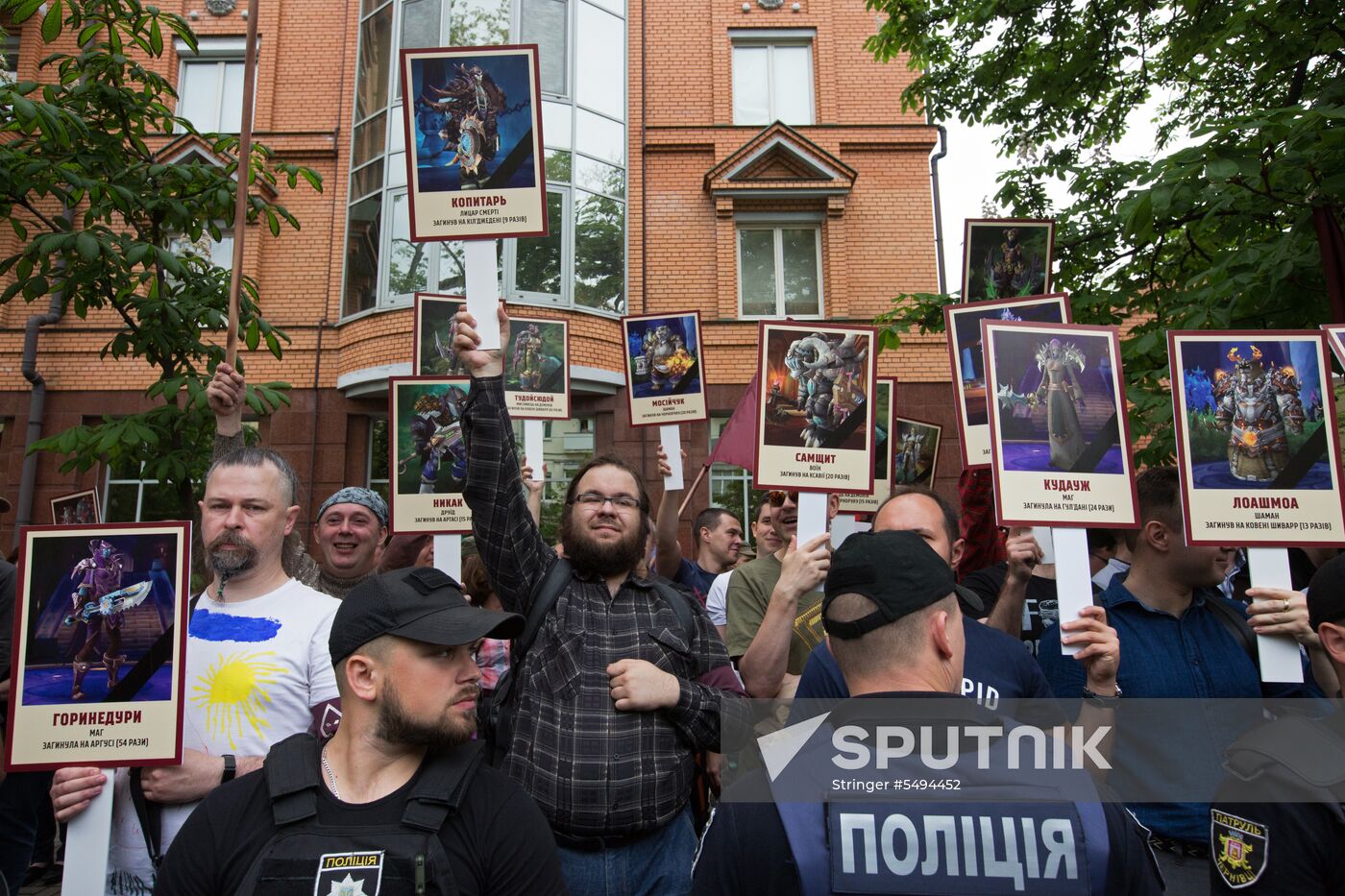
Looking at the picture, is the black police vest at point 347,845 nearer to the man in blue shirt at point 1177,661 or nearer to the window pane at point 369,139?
the man in blue shirt at point 1177,661

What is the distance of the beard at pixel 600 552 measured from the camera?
315 cm

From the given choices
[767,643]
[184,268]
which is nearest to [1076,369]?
[767,643]

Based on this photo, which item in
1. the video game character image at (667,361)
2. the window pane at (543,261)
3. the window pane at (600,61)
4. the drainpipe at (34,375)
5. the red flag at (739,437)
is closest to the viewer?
the red flag at (739,437)

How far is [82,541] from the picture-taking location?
261 centimetres

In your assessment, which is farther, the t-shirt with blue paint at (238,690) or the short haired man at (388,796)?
the t-shirt with blue paint at (238,690)

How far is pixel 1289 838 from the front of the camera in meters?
2.04

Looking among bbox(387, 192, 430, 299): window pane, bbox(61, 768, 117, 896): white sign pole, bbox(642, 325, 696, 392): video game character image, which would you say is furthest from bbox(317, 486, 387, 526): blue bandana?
bbox(387, 192, 430, 299): window pane

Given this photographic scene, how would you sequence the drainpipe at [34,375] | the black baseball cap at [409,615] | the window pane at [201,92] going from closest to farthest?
the black baseball cap at [409,615] → the drainpipe at [34,375] → the window pane at [201,92]

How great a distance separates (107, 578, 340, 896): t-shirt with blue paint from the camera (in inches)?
103

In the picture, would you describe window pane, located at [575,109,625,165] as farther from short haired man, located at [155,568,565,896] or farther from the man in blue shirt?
short haired man, located at [155,568,565,896]

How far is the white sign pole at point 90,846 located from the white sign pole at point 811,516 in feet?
7.07

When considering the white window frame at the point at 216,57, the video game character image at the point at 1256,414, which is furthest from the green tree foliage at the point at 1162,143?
the white window frame at the point at 216,57

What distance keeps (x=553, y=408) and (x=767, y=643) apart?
2.56m

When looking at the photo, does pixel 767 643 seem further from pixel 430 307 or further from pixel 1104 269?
pixel 1104 269
